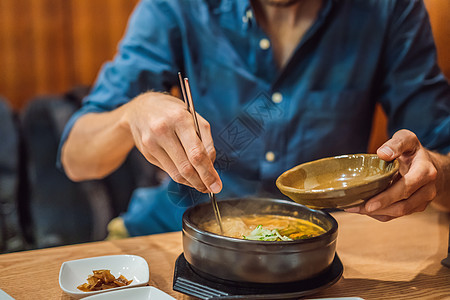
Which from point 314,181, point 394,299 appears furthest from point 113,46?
point 394,299

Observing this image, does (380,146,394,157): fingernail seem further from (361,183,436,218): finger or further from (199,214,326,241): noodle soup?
(199,214,326,241): noodle soup

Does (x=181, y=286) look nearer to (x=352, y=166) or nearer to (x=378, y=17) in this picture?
(x=352, y=166)

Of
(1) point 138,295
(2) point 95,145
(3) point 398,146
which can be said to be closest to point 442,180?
(3) point 398,146

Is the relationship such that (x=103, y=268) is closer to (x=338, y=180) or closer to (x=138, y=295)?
(x=138, y=295)

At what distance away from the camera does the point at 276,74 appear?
2107mm

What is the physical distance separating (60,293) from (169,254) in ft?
1.30

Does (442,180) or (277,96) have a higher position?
(277,96)

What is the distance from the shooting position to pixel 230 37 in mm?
2102

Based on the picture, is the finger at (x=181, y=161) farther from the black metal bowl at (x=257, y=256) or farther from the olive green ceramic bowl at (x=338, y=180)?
the olive green ceramic bowl at (x=338, y=180)

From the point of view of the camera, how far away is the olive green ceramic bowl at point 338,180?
3.77 feet

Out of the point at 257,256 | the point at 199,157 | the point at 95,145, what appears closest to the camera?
the point at 257,256

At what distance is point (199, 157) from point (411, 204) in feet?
2.15

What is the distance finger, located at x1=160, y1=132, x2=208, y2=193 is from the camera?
49.8 inches

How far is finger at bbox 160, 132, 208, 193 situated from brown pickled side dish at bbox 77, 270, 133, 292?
33cm
